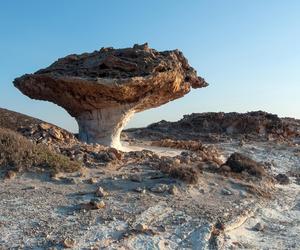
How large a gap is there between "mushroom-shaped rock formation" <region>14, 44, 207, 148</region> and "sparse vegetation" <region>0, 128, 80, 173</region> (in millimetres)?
3619

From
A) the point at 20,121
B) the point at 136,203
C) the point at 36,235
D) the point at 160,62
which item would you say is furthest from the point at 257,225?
the point at 20,121

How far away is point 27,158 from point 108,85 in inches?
158

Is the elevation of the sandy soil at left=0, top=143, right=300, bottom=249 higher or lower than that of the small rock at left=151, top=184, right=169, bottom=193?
lower

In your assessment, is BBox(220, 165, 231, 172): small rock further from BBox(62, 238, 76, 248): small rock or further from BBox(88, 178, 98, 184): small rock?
BBox(62, 238, 76, 248): small rock

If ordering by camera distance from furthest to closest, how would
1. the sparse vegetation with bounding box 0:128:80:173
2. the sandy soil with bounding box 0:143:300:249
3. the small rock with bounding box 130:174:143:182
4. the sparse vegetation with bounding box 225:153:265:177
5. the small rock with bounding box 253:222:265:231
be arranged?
the sparse vegetation with bounding box 225:153:265:177 < the small rock with bounding box 130:174:143:182 < the sparse vegetation with bounding box 0:128:80:173 < the small rock with bounding box 253:222:265:231 < the sandy soil with bounding box 0:143:300:249

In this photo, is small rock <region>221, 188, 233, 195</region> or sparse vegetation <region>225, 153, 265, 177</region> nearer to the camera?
small rock <region>221, 188, 233, 195</region>

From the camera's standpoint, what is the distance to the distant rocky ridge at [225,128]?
20875 millimetres

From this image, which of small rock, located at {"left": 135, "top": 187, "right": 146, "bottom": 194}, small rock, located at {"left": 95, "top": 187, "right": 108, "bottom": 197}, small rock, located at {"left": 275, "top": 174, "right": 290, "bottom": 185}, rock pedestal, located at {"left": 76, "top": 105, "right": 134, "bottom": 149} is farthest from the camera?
rock pedestal, located at {"left": 76, "top": 105, "right": 134, "bottom": 149}

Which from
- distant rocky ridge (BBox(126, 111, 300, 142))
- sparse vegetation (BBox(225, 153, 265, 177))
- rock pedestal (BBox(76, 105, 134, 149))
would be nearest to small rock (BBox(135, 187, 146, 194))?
sparse vegetation (BBox(225, 153, 265, 177))

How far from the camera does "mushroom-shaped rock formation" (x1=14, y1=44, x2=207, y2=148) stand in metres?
12.4

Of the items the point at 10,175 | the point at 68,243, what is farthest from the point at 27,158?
the point at 68,243

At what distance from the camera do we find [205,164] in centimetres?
1069

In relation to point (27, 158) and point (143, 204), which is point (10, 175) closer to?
point (27, 158)

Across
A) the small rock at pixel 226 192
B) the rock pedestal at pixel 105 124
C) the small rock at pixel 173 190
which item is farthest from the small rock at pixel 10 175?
the rock pedestal at pixel 105 124
